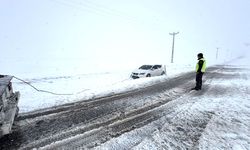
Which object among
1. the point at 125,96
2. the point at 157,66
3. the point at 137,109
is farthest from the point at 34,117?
the point at 157,66

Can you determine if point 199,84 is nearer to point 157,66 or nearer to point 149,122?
point 149,122

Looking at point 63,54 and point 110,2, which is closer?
point 63,54

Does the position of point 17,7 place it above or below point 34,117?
above

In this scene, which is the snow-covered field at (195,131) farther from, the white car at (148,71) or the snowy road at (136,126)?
the white car at (148,71)

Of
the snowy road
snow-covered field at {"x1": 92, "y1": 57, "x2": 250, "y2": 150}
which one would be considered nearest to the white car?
the snowy road

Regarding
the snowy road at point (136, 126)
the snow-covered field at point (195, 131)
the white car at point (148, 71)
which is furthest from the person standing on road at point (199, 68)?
the white car at point (148, 71)

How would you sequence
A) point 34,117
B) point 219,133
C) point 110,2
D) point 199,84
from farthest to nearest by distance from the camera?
1. point 110,2
2. point 199,84
3. point 34,117
4. point 219,133

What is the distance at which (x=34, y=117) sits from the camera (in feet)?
21.2

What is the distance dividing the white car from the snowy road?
31.4ft

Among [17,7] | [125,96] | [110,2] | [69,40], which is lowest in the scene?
[125,96]

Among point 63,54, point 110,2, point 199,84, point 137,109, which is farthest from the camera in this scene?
point 110,2

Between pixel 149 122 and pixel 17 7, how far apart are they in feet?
228

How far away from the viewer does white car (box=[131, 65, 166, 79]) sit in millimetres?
18109

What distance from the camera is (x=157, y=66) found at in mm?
20094
